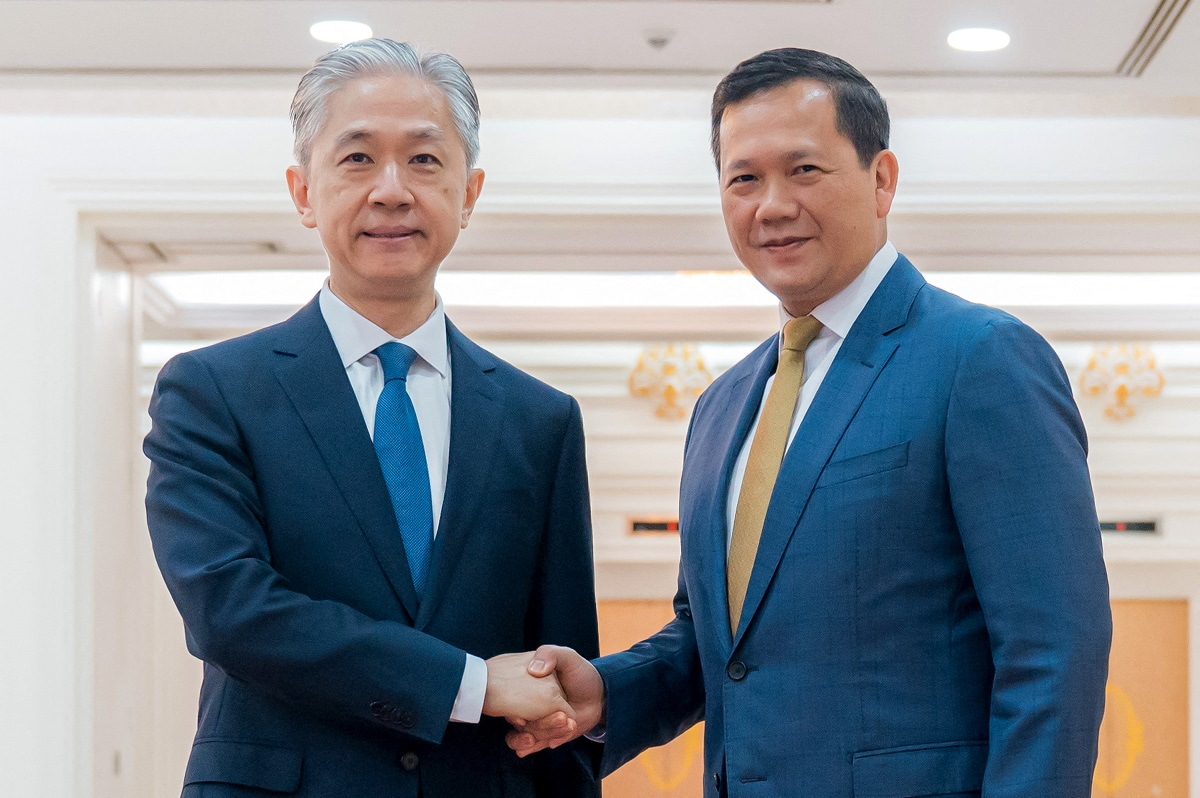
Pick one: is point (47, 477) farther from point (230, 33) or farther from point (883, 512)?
point (883, 512)

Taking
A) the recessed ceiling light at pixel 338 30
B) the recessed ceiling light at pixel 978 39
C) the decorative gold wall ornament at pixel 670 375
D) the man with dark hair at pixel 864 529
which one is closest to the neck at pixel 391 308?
the man with dark hair at pixel 864 529

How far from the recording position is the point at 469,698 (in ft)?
5.86

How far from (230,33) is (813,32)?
134 centimetres

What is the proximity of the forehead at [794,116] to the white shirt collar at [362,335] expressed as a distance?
51cm

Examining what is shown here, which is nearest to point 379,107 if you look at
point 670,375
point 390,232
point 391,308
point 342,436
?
point 390,232

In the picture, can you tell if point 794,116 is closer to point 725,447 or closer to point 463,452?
point 725,447

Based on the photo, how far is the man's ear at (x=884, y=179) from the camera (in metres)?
1.93

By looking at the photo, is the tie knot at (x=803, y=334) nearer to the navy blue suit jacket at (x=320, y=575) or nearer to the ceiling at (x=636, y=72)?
the navy blue suit jacket at (x=320, y=575)

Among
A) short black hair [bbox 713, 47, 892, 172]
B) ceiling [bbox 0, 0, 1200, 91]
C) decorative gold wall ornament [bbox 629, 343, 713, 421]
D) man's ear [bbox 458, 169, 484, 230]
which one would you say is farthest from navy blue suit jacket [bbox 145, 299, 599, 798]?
decorative gold wall ornament [bbox 629, 343, 713, 421]

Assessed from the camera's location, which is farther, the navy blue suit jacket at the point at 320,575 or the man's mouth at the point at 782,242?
the man's mouth at the point at 782,242

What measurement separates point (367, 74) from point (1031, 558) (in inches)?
42.3

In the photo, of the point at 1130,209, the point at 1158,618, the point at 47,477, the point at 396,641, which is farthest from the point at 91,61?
the point at 1158,618

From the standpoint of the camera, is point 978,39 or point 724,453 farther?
point 978,39

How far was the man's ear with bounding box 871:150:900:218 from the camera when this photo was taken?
193cm
